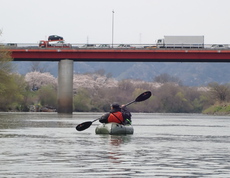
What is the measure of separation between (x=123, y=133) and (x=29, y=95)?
92.7m

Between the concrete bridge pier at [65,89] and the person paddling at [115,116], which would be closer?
the person paddling at [115,116]

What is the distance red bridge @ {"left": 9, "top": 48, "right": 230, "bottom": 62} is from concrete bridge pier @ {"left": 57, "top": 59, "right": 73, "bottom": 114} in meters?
1.62

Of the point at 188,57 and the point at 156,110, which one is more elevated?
the point at 188,57

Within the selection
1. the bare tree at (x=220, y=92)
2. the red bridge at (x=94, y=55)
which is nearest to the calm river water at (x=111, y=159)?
the red bridge at (x=94, y=55)

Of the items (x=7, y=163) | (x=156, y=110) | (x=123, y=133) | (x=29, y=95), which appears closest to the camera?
(x=7, y=163)

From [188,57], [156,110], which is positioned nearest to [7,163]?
[188,57]

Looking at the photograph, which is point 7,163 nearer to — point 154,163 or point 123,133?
point 154,163

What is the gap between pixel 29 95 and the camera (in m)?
128

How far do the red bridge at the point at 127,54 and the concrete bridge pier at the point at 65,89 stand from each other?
5.32 feet

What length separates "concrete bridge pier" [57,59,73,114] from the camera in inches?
3806

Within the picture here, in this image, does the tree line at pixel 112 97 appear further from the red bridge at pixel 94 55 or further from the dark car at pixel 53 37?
the red bridge at pixel 94 55

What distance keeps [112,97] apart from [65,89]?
57.9 meters

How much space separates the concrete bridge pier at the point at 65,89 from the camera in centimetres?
9668

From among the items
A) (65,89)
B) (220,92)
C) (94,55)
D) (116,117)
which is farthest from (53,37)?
(116,117)
